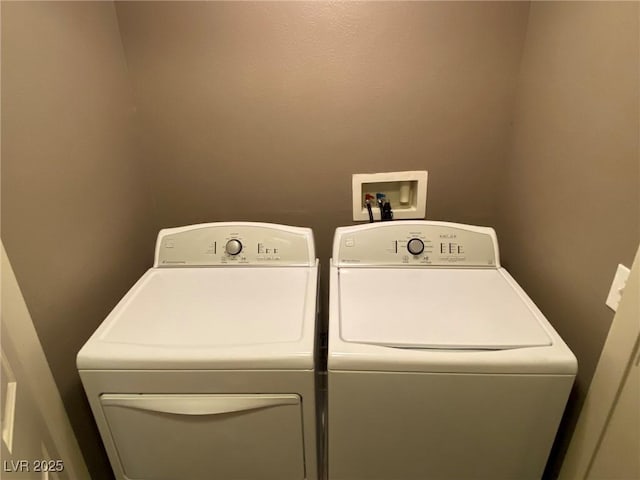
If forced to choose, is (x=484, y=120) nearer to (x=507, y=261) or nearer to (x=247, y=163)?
(x=507, y=261)

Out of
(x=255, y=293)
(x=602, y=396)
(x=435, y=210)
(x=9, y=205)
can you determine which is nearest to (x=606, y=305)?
(x=602, y=396)

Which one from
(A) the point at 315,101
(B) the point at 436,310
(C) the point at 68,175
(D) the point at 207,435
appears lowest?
(D) the point at 207,435

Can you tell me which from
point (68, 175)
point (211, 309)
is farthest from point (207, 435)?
point (68, 175)

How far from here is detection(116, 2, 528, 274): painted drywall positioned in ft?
4.18

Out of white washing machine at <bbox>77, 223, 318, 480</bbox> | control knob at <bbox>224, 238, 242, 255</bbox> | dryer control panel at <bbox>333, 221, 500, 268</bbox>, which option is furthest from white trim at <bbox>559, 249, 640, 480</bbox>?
control knob at <bbox>224, 238, 242, 255</bbox>

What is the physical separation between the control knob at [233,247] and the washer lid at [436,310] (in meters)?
0.34

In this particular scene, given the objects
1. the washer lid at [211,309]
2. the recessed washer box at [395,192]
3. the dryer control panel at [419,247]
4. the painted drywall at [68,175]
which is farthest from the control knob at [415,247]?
the painted drywall at [68,175]

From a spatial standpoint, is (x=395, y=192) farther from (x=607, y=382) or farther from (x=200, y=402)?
(x=200, y=402)

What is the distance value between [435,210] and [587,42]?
71cm

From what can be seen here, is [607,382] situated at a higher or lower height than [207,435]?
higher

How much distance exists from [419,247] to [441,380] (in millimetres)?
489

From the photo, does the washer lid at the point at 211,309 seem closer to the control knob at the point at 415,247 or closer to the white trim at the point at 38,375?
the white trim at the point at 38,375

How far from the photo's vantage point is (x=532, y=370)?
2.89 ft

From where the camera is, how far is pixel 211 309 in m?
1.08
